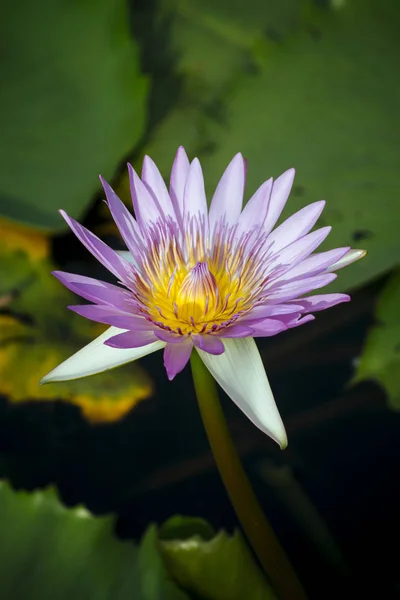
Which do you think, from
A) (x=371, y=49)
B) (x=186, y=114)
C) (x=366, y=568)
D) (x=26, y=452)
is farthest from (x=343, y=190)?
(x=26, y=452)

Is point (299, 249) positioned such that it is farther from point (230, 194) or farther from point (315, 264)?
point (230, 194)

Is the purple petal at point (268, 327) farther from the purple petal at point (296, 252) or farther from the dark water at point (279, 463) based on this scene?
the dark water at point (279, 463)

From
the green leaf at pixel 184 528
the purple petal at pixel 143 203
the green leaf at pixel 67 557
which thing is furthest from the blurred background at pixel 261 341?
the purple petal at pixel 143 203

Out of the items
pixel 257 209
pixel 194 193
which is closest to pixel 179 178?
pixel 194 193

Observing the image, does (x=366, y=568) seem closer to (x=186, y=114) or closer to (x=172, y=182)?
(x=172, y=182)

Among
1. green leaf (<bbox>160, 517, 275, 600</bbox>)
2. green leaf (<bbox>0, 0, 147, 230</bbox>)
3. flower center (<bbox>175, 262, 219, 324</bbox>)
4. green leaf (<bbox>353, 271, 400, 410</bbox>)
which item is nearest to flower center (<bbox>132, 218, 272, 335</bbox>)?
flower center (<bbox>175, 262, 219, 324</bbox>)

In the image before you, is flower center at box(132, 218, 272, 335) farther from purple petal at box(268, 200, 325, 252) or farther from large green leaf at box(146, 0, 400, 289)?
large green leaf at box(146, 0, 400, 289)
